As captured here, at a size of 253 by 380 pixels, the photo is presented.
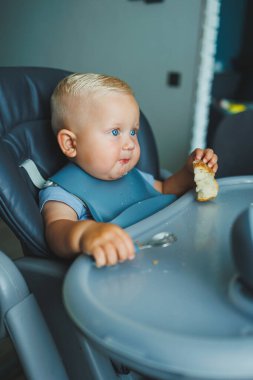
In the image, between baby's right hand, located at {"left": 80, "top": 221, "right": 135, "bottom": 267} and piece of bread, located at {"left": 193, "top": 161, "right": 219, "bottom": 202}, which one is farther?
piece of bread, located at {"left": 193, "top": 161, "right": 219, "bottom": 202}

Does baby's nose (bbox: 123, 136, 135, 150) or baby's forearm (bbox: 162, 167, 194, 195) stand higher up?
baby's nose (bbox: 123, 136, 135, 150)

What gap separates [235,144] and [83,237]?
35.8 inches

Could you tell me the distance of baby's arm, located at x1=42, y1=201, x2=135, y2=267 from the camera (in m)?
0.65

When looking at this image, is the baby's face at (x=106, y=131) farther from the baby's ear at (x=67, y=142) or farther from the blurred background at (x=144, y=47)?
the blurred background at (x=144, y=47)

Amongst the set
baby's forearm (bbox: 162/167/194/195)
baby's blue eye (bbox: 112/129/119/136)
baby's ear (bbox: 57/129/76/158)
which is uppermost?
baby's blue eye (bbox: 112/129/119/136)

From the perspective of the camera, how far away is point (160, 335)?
492mm

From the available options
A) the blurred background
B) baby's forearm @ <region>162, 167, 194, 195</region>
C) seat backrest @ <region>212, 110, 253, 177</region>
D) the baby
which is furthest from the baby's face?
the blurred background

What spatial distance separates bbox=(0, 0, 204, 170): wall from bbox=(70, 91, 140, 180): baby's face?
5.20ft

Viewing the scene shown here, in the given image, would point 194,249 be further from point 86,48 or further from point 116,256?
point 86,48

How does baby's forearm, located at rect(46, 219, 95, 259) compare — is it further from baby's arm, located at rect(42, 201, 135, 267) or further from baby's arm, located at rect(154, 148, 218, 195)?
baby's arm, located at rect(154, 148, 218, 195)

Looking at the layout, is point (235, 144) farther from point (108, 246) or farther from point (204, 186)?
point (108, 246)

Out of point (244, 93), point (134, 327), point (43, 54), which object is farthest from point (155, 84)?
point (134, 327)

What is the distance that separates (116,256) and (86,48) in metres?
2.45

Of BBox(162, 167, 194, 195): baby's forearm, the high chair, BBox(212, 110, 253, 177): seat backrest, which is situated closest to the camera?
the high chair
